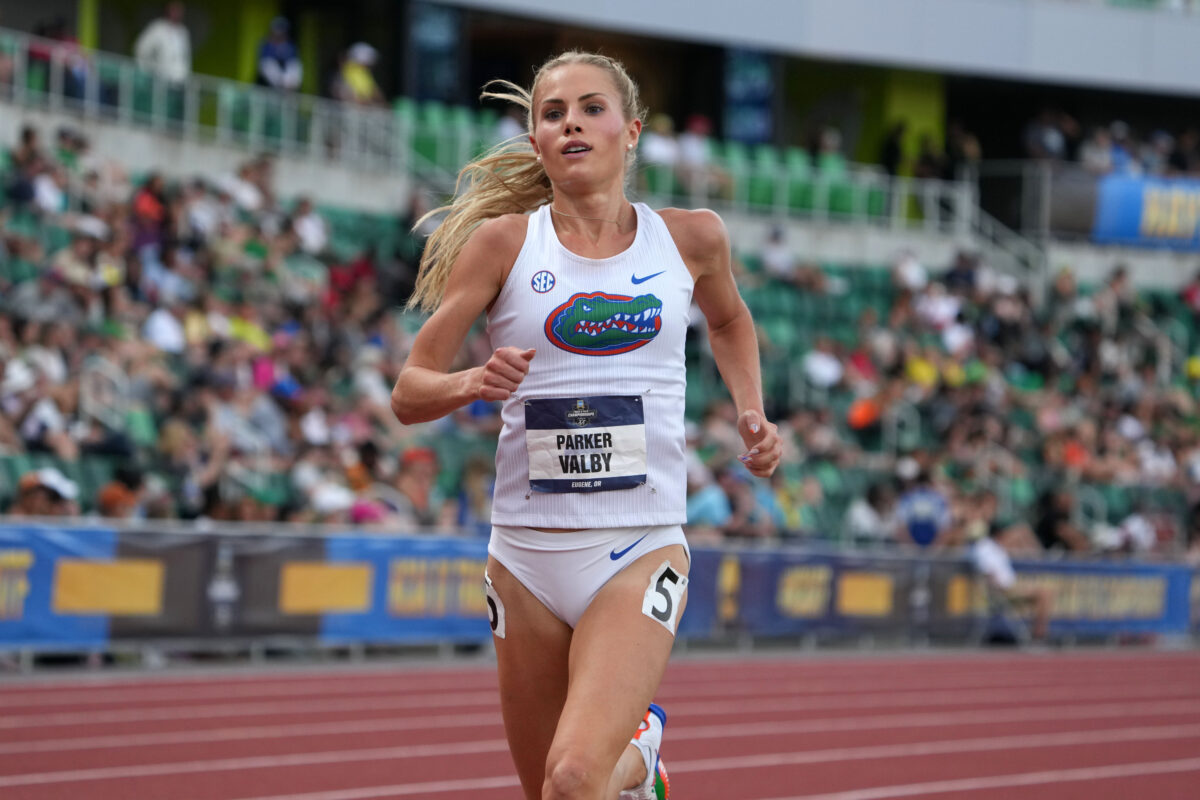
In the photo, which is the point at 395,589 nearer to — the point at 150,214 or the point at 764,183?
the point at 150,214

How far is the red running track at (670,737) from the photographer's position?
787cm

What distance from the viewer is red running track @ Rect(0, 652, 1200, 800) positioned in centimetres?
787

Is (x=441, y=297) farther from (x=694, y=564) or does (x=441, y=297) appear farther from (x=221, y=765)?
(x=694, y=564)

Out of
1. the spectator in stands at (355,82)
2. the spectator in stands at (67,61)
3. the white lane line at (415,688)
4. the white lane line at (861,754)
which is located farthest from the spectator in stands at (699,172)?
the white lane line at (861,754)

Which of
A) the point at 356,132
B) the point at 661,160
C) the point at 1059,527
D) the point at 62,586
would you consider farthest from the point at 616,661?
the point at 661,160

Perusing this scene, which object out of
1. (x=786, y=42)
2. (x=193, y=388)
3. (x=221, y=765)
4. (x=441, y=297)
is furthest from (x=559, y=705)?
(x=786, y=42)

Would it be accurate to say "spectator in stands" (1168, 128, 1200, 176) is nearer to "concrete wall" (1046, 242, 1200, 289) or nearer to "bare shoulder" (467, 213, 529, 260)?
"concrete wall" (1046, 242, 1200, 289)

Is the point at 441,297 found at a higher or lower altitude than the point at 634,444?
higher

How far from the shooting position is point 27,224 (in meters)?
14.6

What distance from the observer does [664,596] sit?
4.32 meters

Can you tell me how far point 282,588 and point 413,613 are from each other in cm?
120

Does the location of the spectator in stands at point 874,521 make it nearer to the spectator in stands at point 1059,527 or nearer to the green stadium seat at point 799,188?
the spectator in stands at point 1059,527

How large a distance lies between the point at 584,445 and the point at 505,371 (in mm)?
523

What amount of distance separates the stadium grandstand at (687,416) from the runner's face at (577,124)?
481 mm
